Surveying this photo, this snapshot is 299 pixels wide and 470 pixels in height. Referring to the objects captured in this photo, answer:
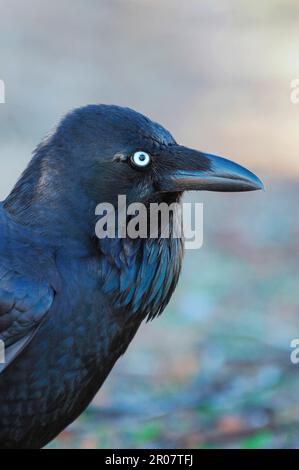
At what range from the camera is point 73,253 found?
13.7ft

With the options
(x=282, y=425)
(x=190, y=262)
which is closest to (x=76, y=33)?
(x=190, y=262)

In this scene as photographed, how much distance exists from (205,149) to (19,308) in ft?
21.6

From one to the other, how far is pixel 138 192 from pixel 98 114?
29 cm

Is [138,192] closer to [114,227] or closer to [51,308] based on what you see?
[114,227]

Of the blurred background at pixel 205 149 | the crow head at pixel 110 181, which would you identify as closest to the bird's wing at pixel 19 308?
the crow head at pixel 110 181

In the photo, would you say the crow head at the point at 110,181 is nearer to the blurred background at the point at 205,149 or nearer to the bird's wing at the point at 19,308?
the bird's wing at the point at 19,308

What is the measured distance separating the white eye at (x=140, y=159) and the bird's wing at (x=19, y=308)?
51cm

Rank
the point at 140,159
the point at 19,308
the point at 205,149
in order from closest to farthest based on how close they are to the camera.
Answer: the point at 19,308 < the point at 140,159 < the point at 205,149

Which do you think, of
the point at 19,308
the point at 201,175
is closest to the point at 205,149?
the point at 201,175

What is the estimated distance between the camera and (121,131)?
4164mm

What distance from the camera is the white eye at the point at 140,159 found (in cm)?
418

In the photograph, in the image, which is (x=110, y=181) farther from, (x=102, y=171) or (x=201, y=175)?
(x=201, y=175)

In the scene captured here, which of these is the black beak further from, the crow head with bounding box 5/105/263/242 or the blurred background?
the blurred background

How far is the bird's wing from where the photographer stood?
4062 mm
